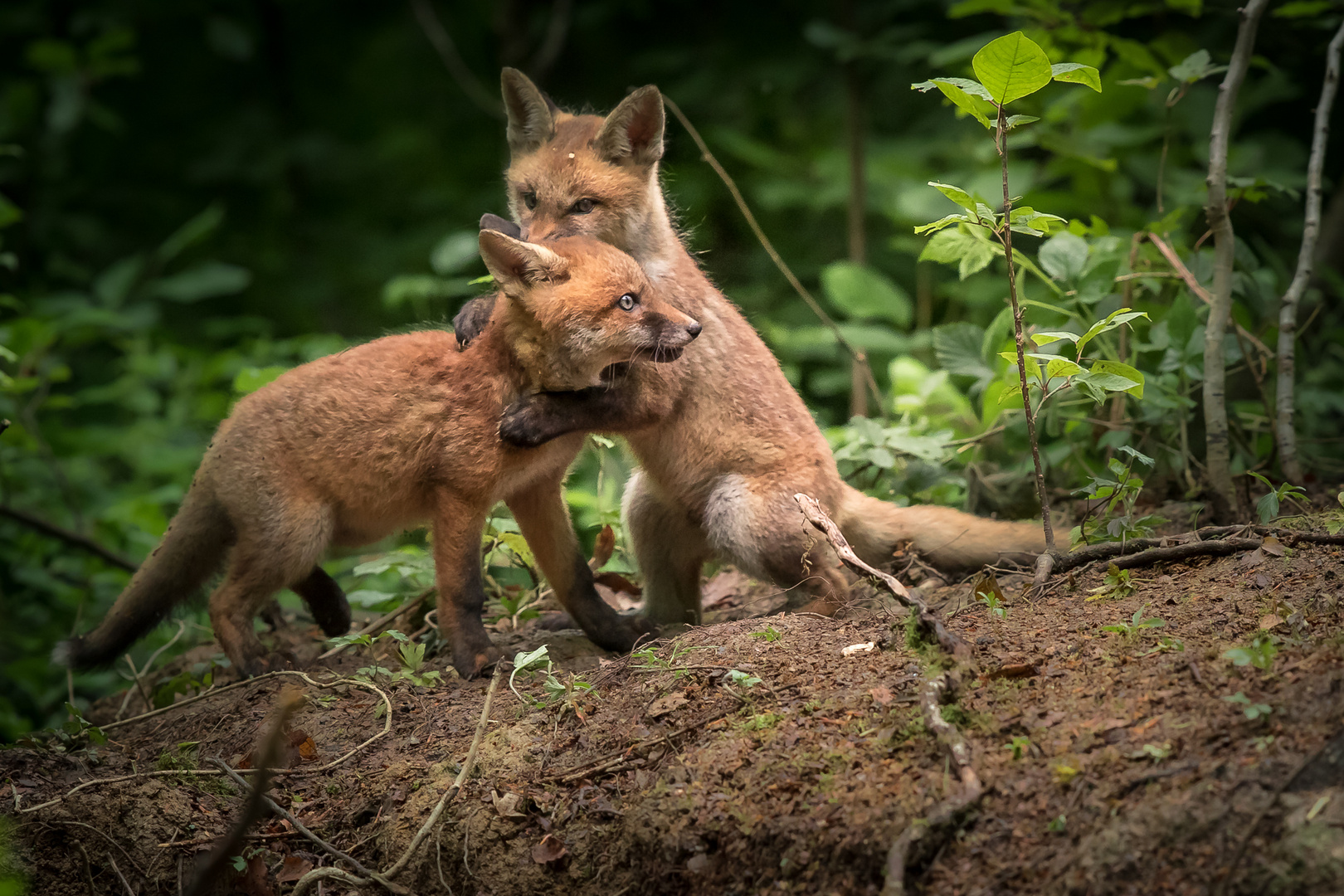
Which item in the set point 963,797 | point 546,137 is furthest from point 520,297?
point 963,797

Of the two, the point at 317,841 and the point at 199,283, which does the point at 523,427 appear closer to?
the point at 317,841

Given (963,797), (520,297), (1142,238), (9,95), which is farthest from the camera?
(9,95)

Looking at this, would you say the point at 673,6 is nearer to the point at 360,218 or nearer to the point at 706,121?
the point at 706,121

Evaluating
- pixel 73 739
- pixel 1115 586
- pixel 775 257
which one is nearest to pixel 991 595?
pixel 1115 586

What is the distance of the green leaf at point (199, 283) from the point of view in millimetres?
7684

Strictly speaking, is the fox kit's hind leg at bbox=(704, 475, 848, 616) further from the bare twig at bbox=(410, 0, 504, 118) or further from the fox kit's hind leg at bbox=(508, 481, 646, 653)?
the bare twig at bbox=(410, 0, 504, 118)

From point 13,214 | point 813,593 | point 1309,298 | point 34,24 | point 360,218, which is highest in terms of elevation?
point 34,24

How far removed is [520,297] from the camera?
3754 millimetres

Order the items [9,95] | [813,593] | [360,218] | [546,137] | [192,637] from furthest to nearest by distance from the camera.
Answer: [360,218] < [9,95] < [192,637] < [546,137] < [813,593]

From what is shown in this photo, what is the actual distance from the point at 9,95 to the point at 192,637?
216 inches

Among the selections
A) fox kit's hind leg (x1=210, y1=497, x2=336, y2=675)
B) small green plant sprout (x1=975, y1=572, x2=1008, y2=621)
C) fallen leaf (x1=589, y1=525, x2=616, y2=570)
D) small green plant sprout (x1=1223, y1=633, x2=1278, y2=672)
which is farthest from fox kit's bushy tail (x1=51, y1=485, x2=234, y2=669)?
small green plant sprout (x1=1223, y1=633, x2=1278, y2=672)

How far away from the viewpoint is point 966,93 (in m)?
2.96

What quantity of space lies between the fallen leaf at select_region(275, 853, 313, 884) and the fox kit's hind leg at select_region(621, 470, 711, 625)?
6.79ft

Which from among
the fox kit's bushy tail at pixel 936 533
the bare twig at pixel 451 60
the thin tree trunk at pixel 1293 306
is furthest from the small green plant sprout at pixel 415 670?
the bare twig at pixel 451 60
